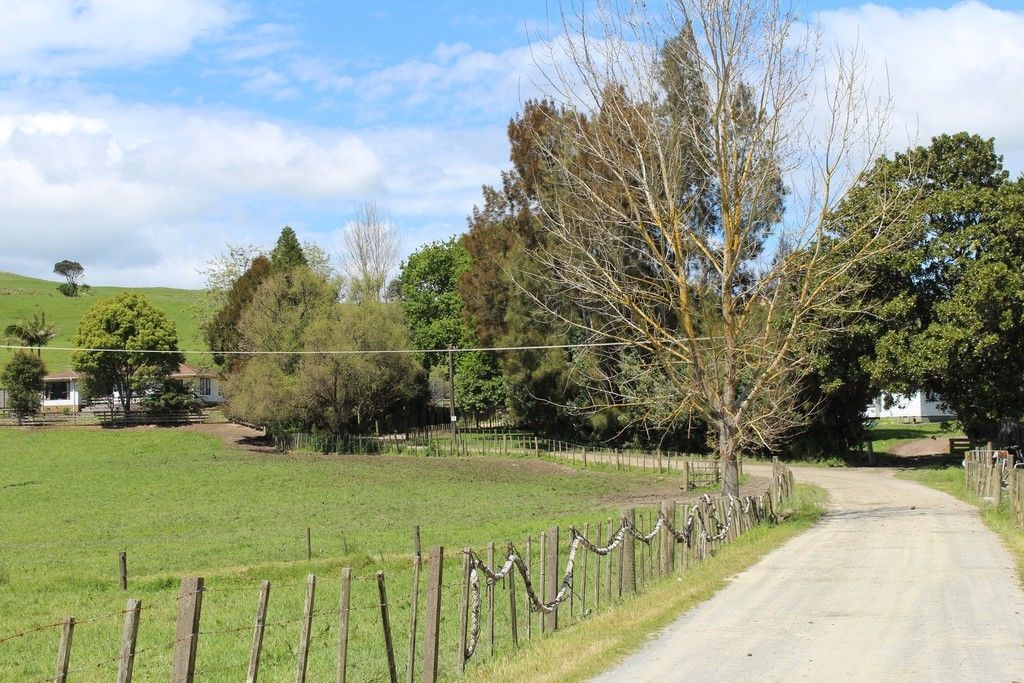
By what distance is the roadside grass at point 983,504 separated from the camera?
20297mm

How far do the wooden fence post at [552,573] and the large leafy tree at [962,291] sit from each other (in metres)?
32.3

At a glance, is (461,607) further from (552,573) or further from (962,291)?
(962,291)

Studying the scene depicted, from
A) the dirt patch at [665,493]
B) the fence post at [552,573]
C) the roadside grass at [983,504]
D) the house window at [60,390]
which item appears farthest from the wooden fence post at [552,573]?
the house window at [60,390]

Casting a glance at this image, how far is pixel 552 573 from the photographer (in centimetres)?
1331

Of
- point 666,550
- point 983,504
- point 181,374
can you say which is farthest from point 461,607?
point 181,374

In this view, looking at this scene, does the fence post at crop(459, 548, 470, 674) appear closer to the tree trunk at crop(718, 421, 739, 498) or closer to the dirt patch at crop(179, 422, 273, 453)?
the tree trunk at crop(718, 421, 739, 498)

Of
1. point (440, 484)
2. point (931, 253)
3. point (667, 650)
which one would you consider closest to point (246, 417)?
point (440, 484)

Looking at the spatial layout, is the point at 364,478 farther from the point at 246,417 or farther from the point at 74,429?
the point at 74,429

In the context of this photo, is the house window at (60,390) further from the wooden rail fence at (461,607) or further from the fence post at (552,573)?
the fence post at (552,573)

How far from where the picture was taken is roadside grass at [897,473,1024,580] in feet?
66.6

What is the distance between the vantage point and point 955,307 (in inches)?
1721

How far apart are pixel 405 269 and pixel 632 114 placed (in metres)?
66.1

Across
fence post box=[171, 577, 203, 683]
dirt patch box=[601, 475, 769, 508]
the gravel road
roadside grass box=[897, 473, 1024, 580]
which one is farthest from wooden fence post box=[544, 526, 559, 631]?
dirt patch box=[601, 475, 769, 508]

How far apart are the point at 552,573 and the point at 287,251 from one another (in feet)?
260
